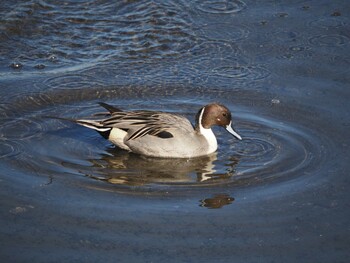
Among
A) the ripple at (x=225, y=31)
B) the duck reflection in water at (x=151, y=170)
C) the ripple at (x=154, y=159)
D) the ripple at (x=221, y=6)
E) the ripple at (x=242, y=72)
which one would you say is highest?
the ripple at (x=221, y=6)

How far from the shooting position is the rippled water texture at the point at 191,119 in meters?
6.18

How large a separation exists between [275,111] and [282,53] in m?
1.62

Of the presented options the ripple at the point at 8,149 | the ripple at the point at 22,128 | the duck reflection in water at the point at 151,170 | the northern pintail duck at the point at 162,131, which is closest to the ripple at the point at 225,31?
the northern pintail duck at the point at 162,131

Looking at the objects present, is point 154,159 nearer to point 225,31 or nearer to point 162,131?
point 162,131

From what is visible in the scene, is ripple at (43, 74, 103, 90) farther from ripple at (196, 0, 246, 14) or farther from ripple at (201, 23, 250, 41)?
ripple at (196, 0, 246, 14)

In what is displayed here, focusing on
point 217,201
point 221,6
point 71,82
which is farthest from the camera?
point 221,6

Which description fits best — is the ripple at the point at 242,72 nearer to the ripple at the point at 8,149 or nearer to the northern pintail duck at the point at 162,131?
the northern pintail duck at the point at 162,131

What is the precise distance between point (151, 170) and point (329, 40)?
393cm

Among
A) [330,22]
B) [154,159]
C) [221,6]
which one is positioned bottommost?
[154,159]

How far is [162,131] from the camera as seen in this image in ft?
27.0

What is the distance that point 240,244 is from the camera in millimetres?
6086

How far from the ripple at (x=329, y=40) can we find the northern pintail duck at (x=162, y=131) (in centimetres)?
268

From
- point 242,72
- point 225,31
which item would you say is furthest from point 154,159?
point 225,31

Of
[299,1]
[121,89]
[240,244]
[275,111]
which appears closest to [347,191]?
[240,244]
